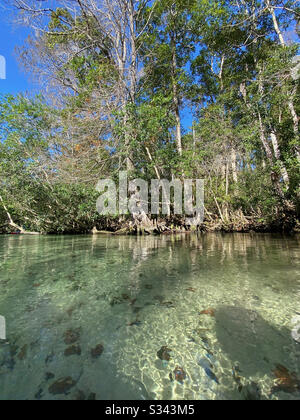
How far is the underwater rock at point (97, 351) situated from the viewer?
3.61 ft

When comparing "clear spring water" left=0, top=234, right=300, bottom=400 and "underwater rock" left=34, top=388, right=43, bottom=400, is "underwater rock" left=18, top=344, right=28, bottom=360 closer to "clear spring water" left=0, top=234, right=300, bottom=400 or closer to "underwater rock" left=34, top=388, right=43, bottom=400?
"clear spring water" left=0, top=234, right=300, bottom=400

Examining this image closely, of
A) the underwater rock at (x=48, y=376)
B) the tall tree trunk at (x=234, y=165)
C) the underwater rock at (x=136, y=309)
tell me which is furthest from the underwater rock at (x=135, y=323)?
the tall tree trunk at (x=234, y=165)

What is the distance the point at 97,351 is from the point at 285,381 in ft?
3.16

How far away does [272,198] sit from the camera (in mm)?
7871

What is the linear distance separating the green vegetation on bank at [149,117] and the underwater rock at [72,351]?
8.22 metres

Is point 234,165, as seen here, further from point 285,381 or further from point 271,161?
point 285,381

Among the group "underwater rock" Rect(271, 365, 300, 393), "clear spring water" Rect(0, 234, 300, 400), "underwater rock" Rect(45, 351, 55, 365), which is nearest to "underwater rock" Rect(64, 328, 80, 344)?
"clear spring water" Rect(0, 234, 300, 400)

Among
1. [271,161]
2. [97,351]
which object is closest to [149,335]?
[97,351]

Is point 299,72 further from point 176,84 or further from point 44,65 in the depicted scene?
point 44,65

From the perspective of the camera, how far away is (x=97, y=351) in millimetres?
1134

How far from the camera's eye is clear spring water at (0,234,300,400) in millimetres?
898

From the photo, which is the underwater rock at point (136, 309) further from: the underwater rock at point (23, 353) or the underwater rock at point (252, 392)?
the underwater rock at point (252, 392)
